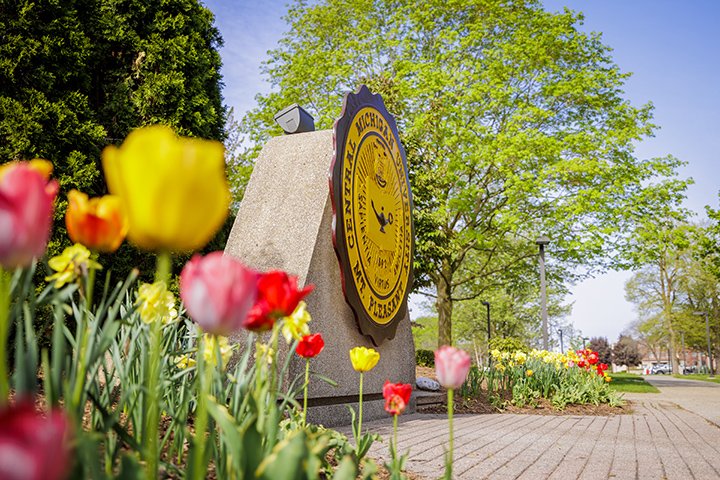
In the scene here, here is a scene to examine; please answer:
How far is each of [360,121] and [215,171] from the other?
218 inches

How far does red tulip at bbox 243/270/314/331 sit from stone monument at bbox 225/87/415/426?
11.1 feet

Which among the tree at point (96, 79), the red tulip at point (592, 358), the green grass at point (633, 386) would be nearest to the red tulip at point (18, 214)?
the tree at point (96, 79)

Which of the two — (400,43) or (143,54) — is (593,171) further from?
(143,54)

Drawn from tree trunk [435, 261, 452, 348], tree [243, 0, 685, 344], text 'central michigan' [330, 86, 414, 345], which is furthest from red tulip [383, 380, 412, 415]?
tree trunk [435, 261, 452, 348]

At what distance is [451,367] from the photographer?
1.38 m

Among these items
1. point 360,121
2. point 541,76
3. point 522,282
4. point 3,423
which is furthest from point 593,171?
point 3,423

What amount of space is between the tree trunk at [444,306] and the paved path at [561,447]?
940 cm

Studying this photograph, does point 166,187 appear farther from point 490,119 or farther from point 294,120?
point 490,119

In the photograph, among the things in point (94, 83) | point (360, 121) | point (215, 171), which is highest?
point (94, 83)

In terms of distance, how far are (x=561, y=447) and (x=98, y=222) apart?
168 inches

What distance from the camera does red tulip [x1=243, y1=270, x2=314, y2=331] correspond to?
1291 mm

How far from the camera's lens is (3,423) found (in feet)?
1.63

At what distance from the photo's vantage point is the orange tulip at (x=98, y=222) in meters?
1.20

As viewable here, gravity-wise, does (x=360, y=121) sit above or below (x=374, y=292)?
above
